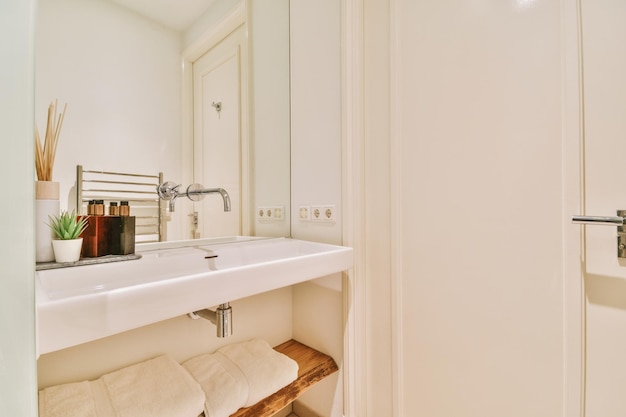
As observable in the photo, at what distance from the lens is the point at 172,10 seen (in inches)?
43.8

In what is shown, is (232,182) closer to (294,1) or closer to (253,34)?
(253,34)

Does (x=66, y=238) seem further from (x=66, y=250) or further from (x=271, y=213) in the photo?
(x=271, y=213)

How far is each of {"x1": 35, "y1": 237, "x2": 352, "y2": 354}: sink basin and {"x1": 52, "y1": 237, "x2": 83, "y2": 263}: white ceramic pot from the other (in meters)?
0.04

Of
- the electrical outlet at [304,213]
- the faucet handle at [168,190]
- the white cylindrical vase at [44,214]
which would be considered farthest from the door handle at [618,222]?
the white cylindrical vase at [44,214]

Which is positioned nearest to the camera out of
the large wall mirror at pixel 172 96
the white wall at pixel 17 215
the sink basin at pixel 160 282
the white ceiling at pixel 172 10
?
the white wall at pixel 17 215

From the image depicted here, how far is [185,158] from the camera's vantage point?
1.15 meters

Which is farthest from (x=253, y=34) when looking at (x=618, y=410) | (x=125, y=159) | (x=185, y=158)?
(x=618, y=410)

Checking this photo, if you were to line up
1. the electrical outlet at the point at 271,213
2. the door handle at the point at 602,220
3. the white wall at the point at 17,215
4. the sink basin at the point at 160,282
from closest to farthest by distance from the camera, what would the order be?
the white wall at the point at 17,215
the sink basin at the point at 160,282
the door handle at the point at 602,220
the electrical outlet at the point at 271,213

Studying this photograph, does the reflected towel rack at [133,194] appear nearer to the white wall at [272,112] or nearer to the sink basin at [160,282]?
the sink basin at [160,282]

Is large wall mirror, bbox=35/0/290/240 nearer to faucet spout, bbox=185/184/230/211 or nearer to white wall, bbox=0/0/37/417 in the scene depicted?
faucet spout, bbox=185/184/230/211

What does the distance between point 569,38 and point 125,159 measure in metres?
1.44

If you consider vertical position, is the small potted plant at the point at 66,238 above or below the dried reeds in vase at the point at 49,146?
below

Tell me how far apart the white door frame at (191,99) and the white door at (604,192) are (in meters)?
1.26

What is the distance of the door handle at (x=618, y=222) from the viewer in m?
0.66
